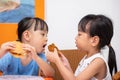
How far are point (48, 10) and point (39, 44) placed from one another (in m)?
0.53

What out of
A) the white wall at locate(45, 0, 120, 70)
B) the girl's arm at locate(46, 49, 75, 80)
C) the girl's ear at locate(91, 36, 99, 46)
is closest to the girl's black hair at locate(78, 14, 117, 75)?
the girl's ear at locate(91, 36, 99, 46)

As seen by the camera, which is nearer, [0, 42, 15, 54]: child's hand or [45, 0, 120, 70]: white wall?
[0, 42, 15, 54]: child's hand

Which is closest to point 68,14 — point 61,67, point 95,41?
point 95,41

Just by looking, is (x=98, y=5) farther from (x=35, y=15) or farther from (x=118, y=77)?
(x=118, y=77)

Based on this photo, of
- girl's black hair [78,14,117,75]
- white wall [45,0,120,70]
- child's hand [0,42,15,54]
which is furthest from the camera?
white wall [45,0,120,70]

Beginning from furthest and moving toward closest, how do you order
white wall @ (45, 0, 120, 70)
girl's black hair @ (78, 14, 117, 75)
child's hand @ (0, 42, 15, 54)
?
white wall @ (45, 0, 120, 70) < girl's black hair @ (78, 14, 117, 75) < child's hand @ (0, 42, 15, 54)

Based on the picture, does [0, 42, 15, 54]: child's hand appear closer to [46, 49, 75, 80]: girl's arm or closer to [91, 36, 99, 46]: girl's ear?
[46, 49, 75, 80]: girl's arm

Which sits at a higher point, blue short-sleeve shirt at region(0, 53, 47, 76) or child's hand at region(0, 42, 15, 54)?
child's hand at region(0, 42, 15, 54)

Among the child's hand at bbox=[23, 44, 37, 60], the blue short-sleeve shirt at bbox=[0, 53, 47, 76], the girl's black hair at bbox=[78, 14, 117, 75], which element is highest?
the girl's black hair at bbox=[78, 14, 117, 75]

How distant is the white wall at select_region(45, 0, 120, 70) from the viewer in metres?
1.66

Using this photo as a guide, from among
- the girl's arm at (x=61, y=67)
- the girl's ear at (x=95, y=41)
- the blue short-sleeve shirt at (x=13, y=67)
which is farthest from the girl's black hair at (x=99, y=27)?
the blue short-sleeve shirt at (x=13, y=67)

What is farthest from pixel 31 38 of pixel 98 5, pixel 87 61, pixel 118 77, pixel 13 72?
pixel 98 5

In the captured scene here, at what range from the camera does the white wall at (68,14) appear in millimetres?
1657

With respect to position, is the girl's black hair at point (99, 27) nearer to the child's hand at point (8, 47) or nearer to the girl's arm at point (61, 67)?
the girl's arm at point (61, 67)
